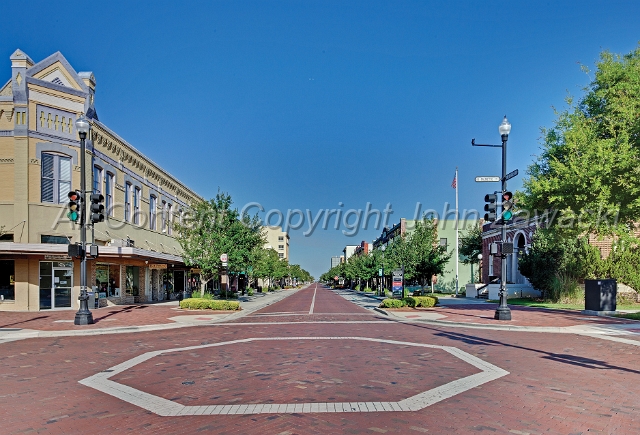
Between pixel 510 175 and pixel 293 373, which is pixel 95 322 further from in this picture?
pixel 510 175

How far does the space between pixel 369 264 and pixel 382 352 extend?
45.8m

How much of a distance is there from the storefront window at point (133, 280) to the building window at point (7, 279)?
331 inches

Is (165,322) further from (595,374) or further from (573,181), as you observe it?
Result: (573,181)

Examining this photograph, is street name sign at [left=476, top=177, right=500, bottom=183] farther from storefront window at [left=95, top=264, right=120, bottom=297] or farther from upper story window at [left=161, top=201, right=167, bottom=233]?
upper story window at [left=161, top=201, right=167, bottom=233]

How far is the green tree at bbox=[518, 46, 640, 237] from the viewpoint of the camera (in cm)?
2327

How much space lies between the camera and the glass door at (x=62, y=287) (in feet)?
84.7

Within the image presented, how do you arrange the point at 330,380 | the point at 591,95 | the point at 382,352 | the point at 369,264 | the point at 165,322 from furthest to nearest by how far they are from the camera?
the point at 369,264 < the point at 591,95 < the point at 165,322 < the point at 382,352 < the point at 330,380

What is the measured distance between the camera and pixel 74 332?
55.8 ft

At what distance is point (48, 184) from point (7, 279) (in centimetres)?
524

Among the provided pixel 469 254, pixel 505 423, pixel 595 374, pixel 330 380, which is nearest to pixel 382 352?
pixel 330 380

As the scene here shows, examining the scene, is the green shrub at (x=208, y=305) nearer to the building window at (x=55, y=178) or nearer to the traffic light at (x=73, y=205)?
the building window at (x=55, y=178)

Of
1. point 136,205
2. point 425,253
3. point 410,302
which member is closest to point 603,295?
point 410,302

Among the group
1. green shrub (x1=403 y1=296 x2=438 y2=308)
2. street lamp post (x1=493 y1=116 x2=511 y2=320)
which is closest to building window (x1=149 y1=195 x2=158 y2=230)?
green shrub (x1=403 y1=296 x2=438 y2=308)

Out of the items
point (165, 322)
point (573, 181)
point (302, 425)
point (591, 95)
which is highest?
point (591, 95)
